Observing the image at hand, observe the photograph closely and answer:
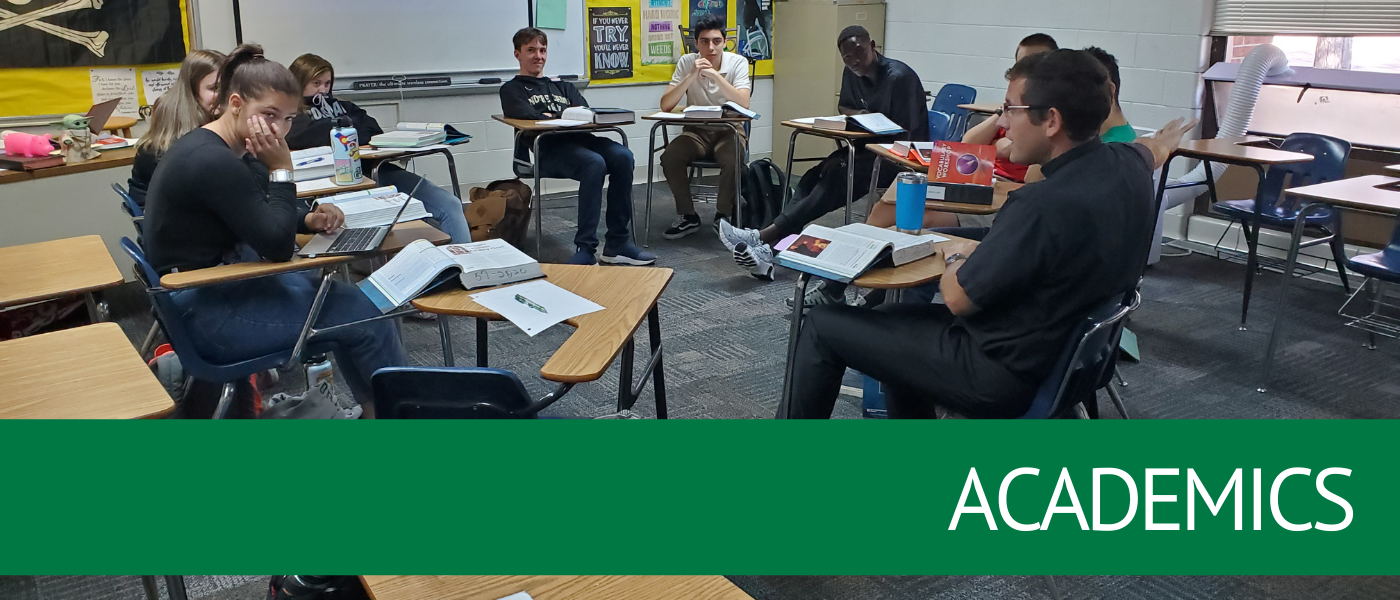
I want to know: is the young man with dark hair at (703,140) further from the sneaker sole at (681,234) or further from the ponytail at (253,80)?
the ponytail at (253,80)

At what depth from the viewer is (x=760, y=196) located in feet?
16.9

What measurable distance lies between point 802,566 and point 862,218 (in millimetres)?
4021

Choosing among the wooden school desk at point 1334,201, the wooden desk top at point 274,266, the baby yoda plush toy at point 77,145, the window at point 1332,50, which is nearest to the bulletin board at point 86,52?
the baby yoda plush toy at point 77,145

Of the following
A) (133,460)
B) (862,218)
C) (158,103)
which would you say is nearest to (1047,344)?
(133,460)

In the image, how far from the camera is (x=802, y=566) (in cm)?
185

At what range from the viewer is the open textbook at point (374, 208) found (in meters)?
2.67

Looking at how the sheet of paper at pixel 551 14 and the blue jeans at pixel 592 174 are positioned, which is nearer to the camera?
the blue jeans at pixel 592 174

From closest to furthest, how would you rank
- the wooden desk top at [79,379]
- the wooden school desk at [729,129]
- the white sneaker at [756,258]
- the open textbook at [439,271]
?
the wooden desk top at [79,379], the open textbook at [439,271], the white sneaker at [756,258], the wooden school desk at [729,129]

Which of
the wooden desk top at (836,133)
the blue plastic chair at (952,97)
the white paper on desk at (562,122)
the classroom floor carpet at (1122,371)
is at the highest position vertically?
the blue plastic chair at (952,97)

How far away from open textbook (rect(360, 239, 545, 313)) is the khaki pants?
10.6 ft

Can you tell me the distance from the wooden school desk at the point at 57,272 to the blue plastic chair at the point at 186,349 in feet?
0.60

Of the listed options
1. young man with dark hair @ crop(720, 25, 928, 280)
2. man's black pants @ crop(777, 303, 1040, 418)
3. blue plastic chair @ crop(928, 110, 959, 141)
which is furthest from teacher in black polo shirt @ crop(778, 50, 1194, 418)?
blue plastic chair @ crop(928, 110, 959, 141)

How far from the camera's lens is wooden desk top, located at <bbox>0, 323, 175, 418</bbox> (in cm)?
152

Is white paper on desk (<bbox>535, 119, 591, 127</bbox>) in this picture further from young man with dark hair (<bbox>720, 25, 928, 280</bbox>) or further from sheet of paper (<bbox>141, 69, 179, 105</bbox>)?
sheet of paper (<bbox>141, 69, 179, 105</bbox>)
